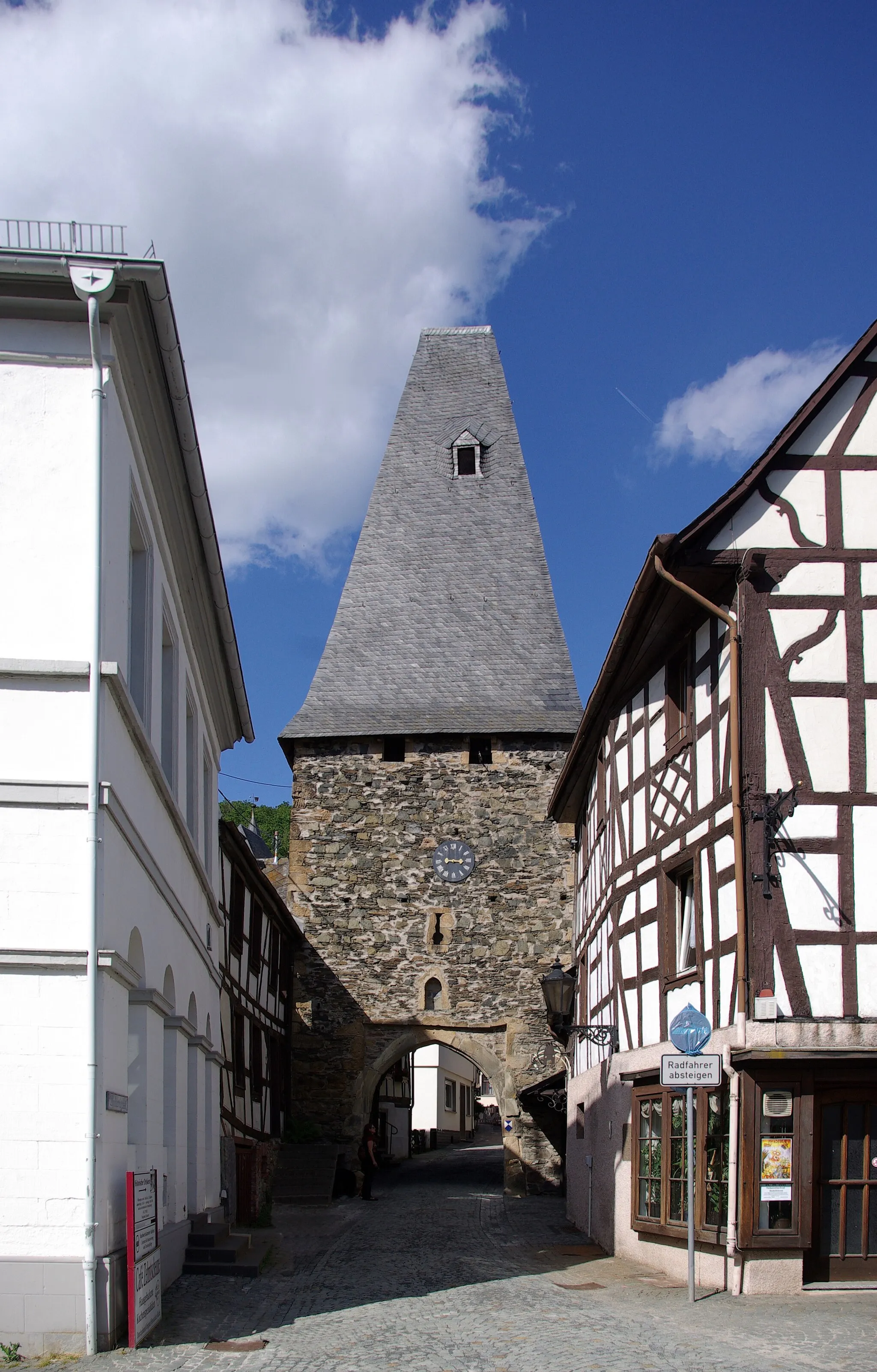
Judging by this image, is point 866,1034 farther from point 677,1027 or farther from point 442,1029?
point 442,1029

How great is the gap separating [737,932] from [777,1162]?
148 centimetres

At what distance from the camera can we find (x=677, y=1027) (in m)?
9.26

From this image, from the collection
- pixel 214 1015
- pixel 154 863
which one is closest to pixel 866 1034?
pixel 154 863

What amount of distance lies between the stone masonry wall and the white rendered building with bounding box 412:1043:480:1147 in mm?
18799

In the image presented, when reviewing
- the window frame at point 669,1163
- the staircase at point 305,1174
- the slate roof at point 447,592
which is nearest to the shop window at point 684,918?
the window frame at point 669,1163

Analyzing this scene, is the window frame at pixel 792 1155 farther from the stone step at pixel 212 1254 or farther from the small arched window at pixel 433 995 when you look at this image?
the small arched window at pixel 433 995

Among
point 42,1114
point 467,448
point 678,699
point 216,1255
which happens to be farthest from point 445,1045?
point 42,1114

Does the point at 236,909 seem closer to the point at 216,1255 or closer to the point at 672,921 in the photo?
the point at 216,1255

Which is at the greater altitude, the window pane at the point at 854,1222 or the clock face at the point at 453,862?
the clock face at the point at 453,862

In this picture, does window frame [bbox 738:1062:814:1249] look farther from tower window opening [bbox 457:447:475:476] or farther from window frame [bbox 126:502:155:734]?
tower window opening [bbox 457:447:475:476]

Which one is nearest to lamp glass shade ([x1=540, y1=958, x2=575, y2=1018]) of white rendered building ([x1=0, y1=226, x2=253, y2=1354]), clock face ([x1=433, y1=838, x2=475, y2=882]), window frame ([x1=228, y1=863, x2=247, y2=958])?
window frame ([x1=228, y1=863, x2=247, y2=958])

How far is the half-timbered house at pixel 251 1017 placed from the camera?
54.9 feet

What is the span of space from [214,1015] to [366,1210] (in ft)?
19.8

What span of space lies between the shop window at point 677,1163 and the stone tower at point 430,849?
39.6ft
